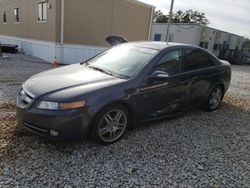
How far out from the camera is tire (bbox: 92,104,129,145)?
3412mm

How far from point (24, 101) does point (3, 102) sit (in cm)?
203

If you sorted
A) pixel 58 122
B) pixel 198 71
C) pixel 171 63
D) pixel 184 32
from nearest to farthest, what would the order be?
pixel 58 122 → pixel 171 63 → pixel 198 71 → pixel 184 32

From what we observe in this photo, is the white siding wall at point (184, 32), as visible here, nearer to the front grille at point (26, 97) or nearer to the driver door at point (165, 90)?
the driver door at point (165, 90)

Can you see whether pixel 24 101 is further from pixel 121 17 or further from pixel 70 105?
pixel 121 17

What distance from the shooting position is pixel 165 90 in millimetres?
4184

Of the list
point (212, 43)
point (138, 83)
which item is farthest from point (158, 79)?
point (212, 43)

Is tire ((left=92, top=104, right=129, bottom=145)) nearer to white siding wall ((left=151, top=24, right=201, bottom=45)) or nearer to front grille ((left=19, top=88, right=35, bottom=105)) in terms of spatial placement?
front grille ((left=19, top=88, right=35, bottom=105))

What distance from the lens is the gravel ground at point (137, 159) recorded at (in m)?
2.82

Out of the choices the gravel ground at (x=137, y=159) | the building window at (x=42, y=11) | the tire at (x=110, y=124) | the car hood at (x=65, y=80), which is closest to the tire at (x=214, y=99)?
the gravel ground at (x=137, y=159)

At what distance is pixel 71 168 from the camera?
297cm

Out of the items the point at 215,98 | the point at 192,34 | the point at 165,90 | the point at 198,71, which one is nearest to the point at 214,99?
the point at 215,98

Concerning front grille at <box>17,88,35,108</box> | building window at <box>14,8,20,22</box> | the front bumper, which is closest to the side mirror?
the front bumper

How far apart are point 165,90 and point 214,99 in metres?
2.01

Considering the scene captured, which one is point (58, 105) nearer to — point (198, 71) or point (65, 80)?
point (65, 80)
